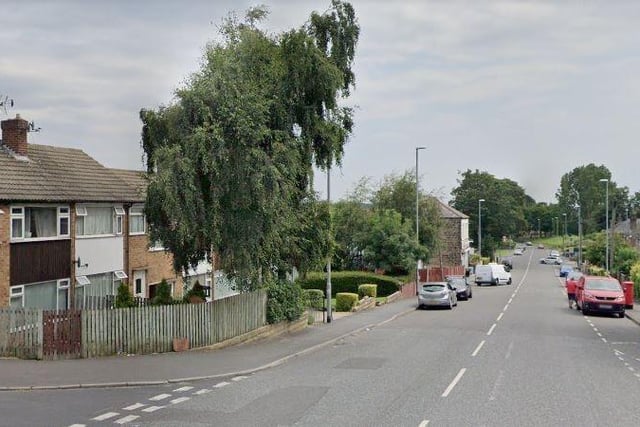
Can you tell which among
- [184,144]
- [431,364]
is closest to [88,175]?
[184,144]

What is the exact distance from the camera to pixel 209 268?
3269 cm

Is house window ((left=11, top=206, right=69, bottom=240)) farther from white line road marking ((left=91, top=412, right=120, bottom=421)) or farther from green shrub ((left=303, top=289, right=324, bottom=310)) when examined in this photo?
green shrub ((left=303, top=289, right=324, bottom=310))

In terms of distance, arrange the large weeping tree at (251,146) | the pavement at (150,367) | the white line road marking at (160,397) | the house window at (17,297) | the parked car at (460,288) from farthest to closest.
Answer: the parked car at (460,288) < the house window at (17,297) < the large weeping tree at (251,146) < the pavement at (150,367) < the white line road marking at (160,397)

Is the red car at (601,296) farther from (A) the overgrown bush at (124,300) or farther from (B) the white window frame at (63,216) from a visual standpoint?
(B) the white window frame at (63,216)

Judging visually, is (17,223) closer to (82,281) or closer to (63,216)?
(63,216)

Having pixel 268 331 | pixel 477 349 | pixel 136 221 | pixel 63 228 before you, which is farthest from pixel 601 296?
pixel 63 228

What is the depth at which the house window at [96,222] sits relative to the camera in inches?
947

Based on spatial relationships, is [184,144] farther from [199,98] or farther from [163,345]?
[163,345]

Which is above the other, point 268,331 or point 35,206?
point 35,206

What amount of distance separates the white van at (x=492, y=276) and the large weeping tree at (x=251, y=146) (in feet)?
144

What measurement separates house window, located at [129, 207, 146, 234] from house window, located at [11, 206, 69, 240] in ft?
13.6

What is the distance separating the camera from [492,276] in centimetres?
6381

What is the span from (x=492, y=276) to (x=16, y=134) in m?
48.7

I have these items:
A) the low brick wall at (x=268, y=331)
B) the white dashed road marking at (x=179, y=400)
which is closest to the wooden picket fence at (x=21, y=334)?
the low brick wall at (x=268, y=331)
